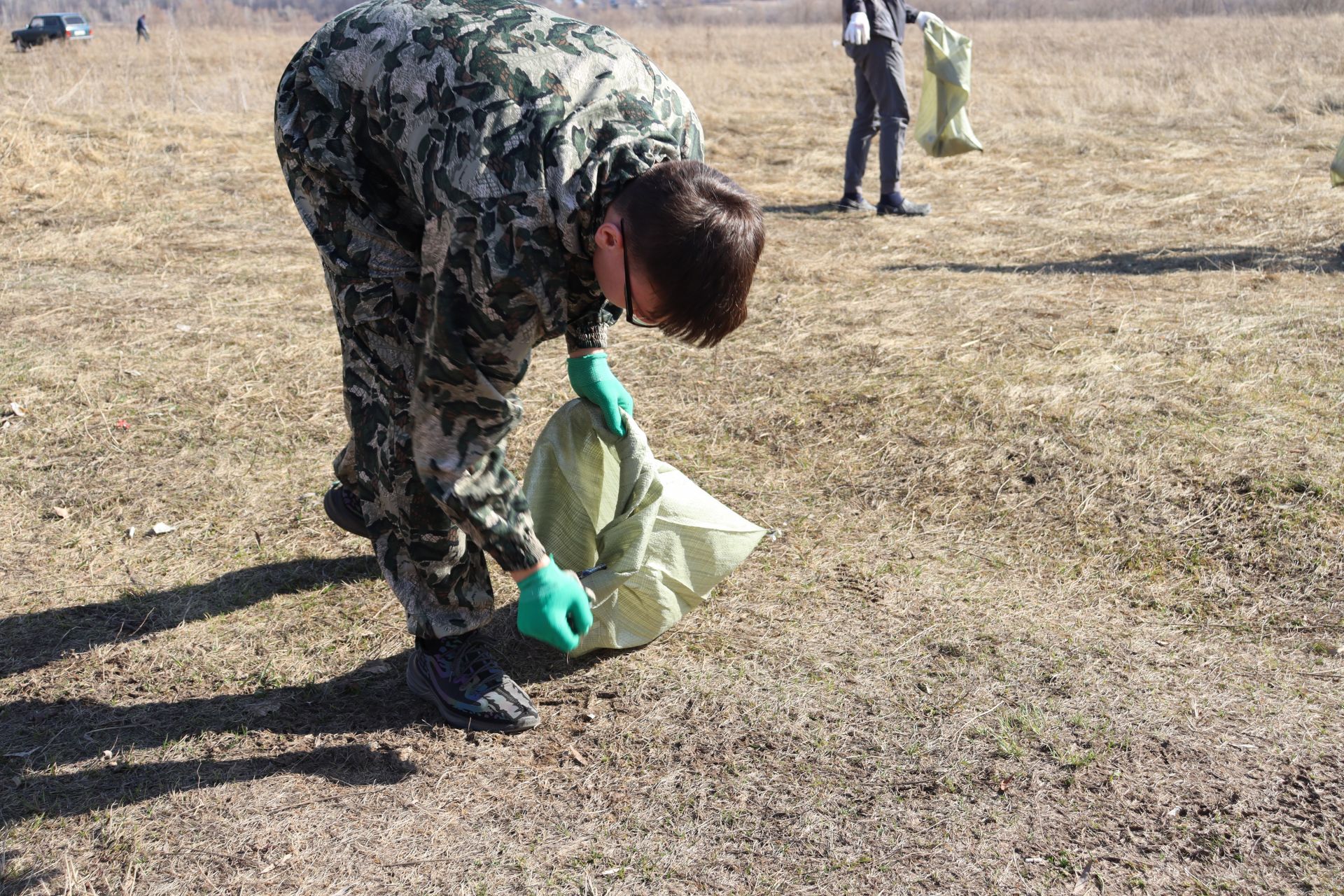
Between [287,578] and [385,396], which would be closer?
[385,396]

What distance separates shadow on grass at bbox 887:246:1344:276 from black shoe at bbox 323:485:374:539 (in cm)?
362

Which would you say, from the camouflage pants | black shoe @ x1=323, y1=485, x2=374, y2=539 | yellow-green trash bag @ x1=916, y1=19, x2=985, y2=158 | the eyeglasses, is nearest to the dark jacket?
yellow-green trash bag @ x1=916, y1=19, x2=985, y2=158

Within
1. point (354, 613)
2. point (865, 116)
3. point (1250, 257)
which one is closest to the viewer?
point (354, 613)

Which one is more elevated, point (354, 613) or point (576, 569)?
point (576, 569)

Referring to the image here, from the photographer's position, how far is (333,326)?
15.1ft

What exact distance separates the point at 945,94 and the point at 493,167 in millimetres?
5632

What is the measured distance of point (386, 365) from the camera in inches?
79.1

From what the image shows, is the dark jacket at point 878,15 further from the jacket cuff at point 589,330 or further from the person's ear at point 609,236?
the person's ear at point 609,236

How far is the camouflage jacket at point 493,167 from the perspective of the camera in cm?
154

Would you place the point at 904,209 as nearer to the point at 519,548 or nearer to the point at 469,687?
the point at 469,687

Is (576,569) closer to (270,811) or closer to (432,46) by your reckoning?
(270,811)

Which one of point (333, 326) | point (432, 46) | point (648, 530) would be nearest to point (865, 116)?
point (333, 326)

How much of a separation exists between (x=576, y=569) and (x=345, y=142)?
3.72 ft

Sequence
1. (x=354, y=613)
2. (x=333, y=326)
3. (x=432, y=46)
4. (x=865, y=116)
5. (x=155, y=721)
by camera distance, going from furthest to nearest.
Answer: (x=865, y=116) < (x=333, y=326) < (x=354, y=613) < (x=155, y=721) < (x=432, y=46)
